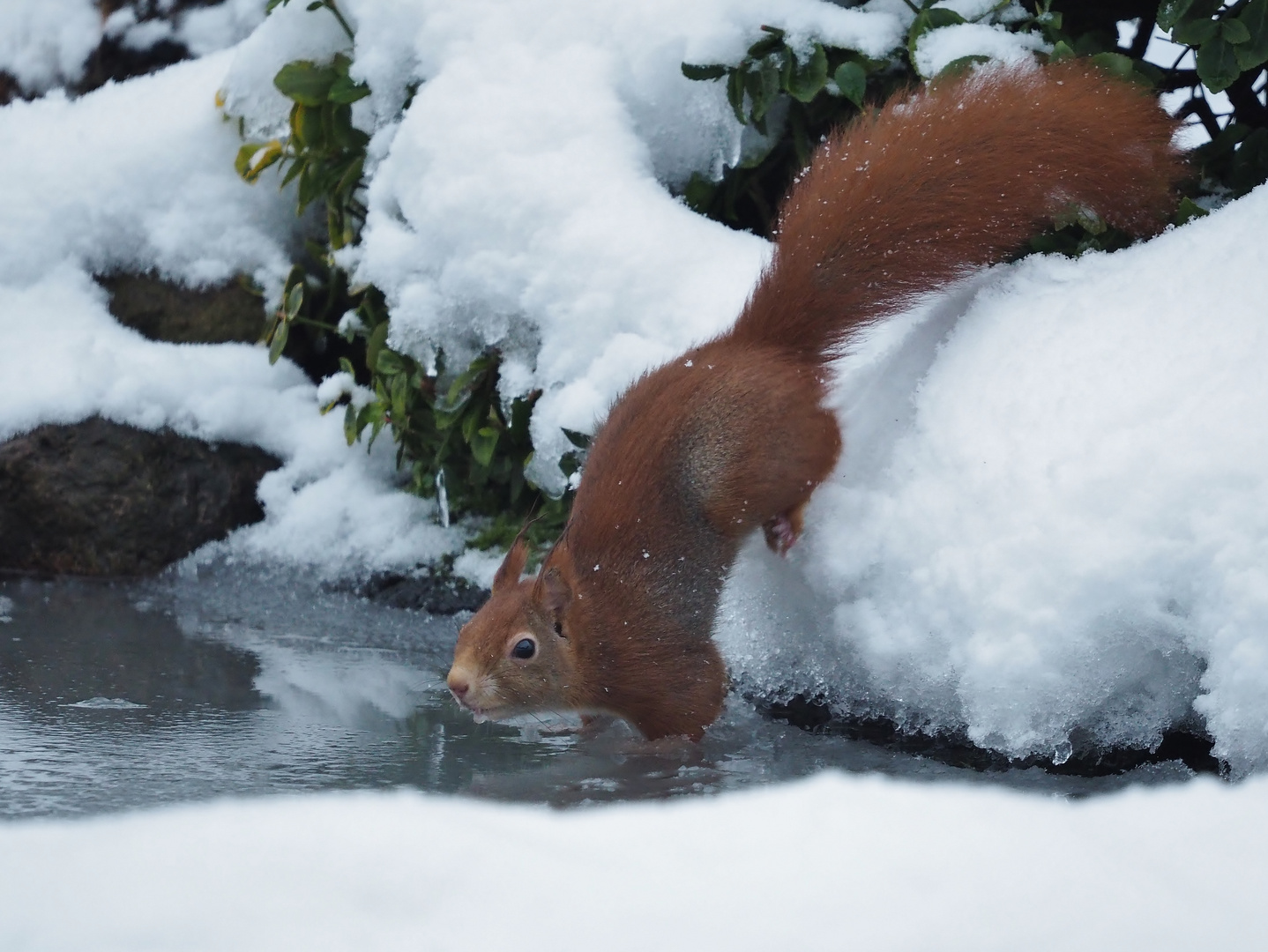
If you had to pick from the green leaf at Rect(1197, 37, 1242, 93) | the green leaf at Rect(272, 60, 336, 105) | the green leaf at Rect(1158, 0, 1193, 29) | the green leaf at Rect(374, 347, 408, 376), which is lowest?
the green leaf at Rect(374, 347, 408, 376)

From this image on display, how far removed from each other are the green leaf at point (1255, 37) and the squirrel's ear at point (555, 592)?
1702 mm

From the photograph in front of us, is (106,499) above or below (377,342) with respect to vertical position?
below

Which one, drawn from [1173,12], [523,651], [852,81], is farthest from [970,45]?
[523,651]

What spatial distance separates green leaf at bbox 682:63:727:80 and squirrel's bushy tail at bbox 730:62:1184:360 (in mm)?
566

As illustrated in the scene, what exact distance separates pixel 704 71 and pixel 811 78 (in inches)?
10.5

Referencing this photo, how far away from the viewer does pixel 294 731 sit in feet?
8.33

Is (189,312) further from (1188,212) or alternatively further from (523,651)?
(1188,212)

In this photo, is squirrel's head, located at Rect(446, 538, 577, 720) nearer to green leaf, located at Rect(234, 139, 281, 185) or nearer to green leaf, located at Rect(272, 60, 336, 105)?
green leaf, located at Rect(272, 60, 336, 105)

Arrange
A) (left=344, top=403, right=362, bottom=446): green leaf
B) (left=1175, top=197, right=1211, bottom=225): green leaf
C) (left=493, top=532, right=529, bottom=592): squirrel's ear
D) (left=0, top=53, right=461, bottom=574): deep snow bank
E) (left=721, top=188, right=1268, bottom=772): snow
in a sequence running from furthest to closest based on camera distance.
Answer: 1. (left=0, top=53, right=461, bottom=574): deep snow bank
2. (left=344, top=403, right=362, bottom=446): green leaf
3. (left=493, top=532, right=529, bottom=592): squirrel's ear
4. (left=1175, top=197, right=1211, bottom=225): green leaf
5. (left=721, top=188, right=1268, bottom=772): snow

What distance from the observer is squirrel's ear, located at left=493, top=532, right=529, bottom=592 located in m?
2.80

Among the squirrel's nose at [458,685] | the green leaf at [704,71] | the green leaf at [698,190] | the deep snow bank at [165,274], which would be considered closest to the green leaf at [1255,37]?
the green leaf at [704,71]

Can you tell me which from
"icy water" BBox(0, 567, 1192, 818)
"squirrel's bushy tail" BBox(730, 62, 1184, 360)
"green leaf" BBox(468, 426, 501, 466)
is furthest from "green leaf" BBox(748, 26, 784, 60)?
"icy water" BBox(0, 567, 1192, 818)

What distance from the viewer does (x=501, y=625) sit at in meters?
2.68

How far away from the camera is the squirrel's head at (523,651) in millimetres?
2631
